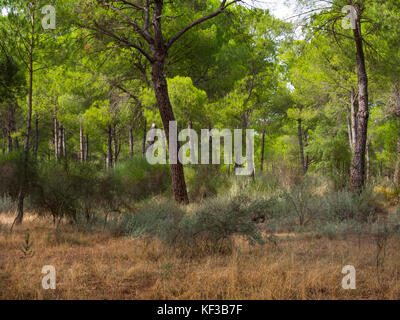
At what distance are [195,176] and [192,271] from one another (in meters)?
7.94

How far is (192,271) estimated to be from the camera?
12.4ft

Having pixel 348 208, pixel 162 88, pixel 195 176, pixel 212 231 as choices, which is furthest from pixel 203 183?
pixel 212 231

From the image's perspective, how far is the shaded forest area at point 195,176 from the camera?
4254 mm

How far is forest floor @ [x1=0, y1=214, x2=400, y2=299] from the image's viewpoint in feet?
10.3

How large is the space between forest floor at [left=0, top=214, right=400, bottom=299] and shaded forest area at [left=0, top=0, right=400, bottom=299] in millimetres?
29

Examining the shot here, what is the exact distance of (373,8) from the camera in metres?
8.52

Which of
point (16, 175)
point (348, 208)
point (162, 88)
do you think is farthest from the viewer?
point (162, 88)

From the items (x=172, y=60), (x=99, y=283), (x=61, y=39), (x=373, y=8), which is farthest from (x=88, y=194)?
(x=172, y=60)

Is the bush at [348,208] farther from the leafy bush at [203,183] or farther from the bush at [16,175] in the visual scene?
the bush at [16,175]

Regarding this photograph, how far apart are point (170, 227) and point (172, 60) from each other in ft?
34.4

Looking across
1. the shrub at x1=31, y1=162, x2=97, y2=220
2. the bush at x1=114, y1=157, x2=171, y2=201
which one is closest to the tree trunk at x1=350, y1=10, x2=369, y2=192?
the bush at x1=114, y1=157, x2=171, y2=201

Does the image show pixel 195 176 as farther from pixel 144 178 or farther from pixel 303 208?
pixel 303 208

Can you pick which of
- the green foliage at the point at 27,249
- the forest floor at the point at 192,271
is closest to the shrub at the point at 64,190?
the forest floor at the point at 192,271
